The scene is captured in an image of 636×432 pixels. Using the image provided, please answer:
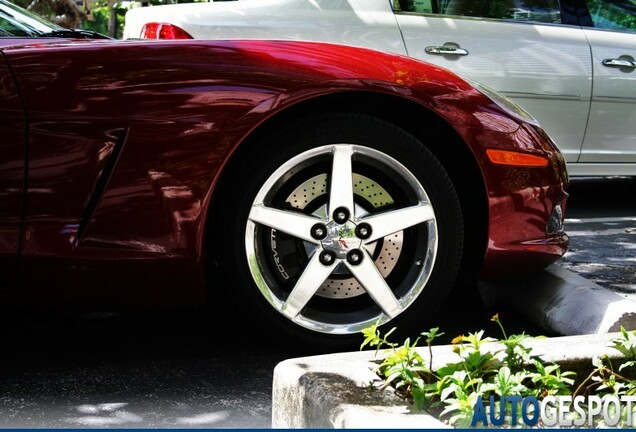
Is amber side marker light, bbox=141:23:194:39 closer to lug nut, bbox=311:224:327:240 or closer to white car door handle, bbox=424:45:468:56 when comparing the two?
white car door handle, bbox=424:45:468:56

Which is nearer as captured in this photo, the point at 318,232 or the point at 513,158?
the point at 318,232

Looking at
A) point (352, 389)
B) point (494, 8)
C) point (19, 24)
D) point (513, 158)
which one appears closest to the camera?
point (352, 389)

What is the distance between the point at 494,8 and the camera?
7.52 meters

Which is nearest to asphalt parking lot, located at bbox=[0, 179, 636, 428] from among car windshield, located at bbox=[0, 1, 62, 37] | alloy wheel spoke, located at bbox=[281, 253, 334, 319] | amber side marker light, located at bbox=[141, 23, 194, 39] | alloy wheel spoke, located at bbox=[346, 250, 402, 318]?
alloy wheel spoke, located at bbox=[281, 253, 334, 319]

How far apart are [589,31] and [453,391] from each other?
17.8ft

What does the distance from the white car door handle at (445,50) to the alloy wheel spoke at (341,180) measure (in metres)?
3.42

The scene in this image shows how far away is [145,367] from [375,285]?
814mm

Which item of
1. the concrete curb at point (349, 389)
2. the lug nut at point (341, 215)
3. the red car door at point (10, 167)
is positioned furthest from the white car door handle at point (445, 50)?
the concrete curb at point (349, 389)

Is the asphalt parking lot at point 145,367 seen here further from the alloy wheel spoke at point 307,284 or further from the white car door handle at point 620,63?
the white car door handle at point 620,63

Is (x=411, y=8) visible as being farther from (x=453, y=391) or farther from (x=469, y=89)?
(x=453, y=391)

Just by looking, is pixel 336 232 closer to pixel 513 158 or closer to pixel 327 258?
pixel 327 258

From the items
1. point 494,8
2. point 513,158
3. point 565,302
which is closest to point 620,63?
point 494,8

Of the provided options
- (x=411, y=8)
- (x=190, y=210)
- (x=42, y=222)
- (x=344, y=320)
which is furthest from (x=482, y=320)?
(x=411, y=8)

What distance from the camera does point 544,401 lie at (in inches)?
101
